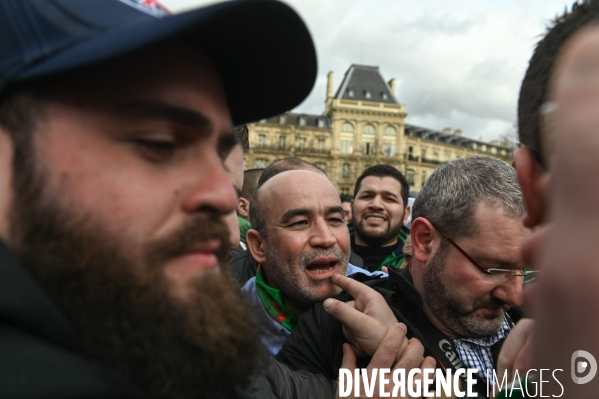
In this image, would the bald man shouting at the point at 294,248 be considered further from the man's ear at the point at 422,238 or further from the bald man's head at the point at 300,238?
the man's ear at the point at 422,238

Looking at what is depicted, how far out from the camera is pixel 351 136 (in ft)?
184

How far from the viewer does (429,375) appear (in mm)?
1782

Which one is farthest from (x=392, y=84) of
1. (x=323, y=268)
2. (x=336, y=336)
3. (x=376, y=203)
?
(x=336, y=336)

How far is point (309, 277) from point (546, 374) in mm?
1984

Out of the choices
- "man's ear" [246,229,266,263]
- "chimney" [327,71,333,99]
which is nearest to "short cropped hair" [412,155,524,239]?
"man's ear" [246,229,266,263]

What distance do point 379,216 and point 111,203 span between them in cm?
514

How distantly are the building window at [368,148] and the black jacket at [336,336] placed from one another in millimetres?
53650

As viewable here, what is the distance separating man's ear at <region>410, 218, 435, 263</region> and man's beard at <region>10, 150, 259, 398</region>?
1.68m

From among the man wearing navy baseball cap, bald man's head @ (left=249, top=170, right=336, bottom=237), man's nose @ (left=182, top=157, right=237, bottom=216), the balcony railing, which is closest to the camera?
the man wearing navy baseball cap

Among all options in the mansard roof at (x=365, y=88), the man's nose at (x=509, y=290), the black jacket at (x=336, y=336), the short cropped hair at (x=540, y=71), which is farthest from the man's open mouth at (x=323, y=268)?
the mansard roof at (x=365, y=88)

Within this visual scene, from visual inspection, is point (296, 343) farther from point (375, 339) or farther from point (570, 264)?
point (570, 264)

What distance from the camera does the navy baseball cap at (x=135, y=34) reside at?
0.85 meters

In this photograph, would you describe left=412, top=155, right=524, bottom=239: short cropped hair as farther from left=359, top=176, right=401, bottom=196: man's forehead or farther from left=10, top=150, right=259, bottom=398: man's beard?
left=359, top=176, right=401, bottom=196: man's forehead

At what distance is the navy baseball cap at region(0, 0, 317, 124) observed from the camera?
85 cm
